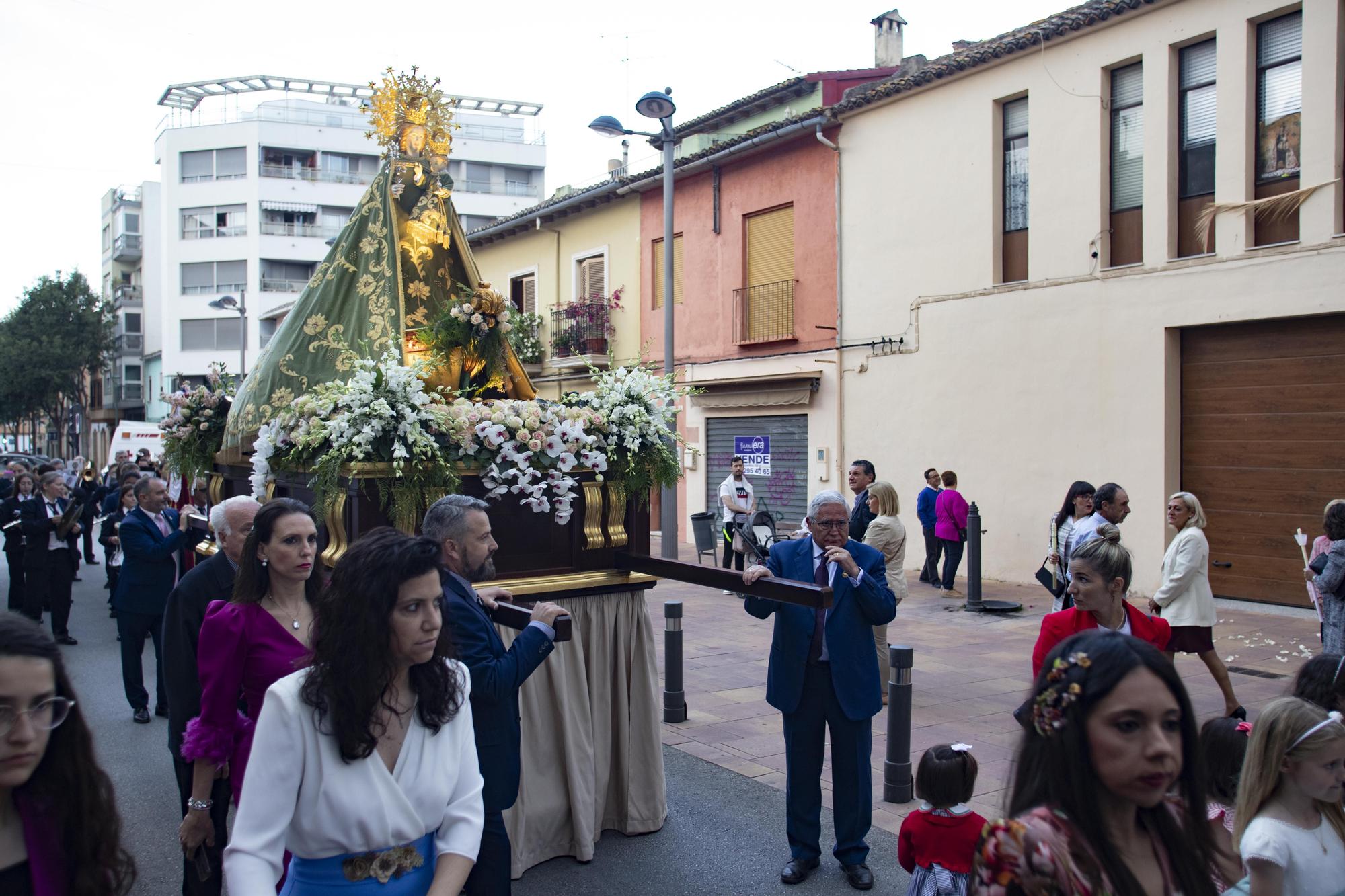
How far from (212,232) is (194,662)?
1936 inches

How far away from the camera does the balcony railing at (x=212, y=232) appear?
47625mm

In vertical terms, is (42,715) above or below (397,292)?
below

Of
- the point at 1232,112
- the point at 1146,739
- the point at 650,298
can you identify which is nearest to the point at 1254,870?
the point at 1146,739

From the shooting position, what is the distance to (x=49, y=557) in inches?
432

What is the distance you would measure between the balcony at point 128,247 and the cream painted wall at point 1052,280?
174 ft

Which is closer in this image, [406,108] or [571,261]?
[406,108]

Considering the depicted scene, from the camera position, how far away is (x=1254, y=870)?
254cm

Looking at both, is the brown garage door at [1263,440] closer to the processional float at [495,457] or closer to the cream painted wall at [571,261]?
the processional float at [495,457]

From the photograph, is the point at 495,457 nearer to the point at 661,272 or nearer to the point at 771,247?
the point at 771,247

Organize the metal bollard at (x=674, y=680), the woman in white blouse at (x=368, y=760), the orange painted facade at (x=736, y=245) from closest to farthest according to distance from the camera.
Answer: the woman in white blouse at (x=368, y=760)
the metal bollard at (x=674, y=680)
the orange painted facade at (x=736, y=245)

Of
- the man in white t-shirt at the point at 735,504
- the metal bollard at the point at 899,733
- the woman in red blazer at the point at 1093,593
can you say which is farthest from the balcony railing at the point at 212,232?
the woman in red blazer at the point at 1093,593

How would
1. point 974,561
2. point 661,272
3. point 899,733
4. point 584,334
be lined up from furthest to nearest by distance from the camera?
1. point 584,334
2. point 661,272
3. point 974,561
4. point 899,733

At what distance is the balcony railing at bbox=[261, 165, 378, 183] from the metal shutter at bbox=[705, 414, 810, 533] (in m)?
33.0

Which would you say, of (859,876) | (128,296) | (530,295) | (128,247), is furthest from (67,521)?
(128,247)
